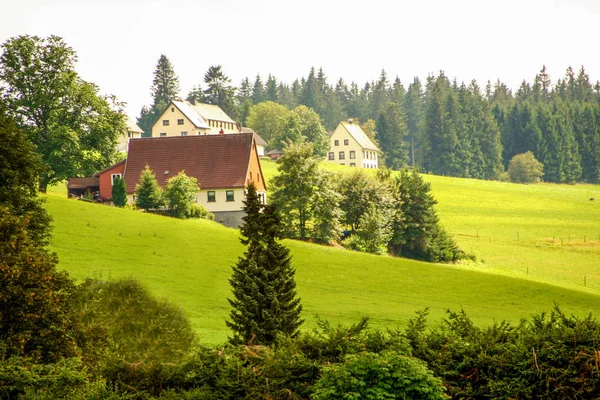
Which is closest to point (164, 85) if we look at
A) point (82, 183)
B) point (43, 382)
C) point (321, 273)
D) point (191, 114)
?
point (191, 114)

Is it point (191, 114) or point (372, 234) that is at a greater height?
point (191, 114)

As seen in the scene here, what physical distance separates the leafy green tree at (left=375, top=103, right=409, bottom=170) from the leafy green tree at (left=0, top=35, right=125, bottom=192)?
117 meters

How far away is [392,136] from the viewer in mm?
187125

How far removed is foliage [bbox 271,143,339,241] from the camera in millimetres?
69125

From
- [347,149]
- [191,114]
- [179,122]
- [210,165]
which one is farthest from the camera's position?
[347,149]

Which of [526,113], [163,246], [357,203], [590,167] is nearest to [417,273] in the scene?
[163,246]

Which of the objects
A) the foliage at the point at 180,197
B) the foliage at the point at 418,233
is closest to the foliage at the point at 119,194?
the foliage at the point at 180,197

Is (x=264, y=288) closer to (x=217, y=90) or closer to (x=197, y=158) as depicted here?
(x=197, y=158)

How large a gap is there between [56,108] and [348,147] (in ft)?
318

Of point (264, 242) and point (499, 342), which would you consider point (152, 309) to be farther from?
point (499, 342)

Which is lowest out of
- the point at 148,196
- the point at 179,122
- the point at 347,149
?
the point at 148,196

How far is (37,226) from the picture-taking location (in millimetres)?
29625

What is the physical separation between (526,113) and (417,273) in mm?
141719

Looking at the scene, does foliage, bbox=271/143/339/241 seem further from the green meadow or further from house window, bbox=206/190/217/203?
house window, bbox=206/190/217/203
